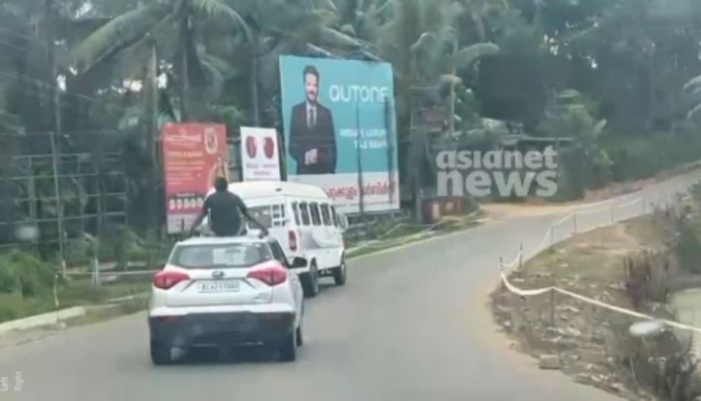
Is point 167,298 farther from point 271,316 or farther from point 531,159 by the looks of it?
point 531,159

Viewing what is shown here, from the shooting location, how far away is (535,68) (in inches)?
2758

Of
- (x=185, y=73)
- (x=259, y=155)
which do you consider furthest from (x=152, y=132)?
(x=259, y=155)

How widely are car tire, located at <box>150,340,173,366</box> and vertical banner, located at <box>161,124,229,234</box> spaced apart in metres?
17.3

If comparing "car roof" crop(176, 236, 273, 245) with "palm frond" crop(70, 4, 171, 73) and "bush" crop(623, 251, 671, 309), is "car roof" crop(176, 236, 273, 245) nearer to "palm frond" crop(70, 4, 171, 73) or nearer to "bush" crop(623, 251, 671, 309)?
"bush" crop(623, 251, 671, 309)

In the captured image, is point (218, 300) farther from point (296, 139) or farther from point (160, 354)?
point (296, 139)

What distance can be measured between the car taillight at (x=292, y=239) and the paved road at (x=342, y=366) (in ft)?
3.46

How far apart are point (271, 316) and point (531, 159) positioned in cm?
4461

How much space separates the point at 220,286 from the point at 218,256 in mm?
407

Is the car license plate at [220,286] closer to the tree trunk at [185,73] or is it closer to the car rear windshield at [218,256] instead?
the car rear windshield at [218,256]

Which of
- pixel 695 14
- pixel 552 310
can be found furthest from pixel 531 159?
pixel 552 310

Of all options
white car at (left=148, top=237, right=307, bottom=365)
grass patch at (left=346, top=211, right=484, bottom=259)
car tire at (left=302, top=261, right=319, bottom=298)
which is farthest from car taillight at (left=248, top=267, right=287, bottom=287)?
grass patch at (left=346, top=211, right=484, bottom=259)

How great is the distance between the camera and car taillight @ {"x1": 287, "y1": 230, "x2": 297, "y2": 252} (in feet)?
86.2

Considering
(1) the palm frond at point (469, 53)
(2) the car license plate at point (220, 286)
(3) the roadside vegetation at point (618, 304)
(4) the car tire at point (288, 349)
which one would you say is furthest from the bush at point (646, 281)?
(1) the palm frond at point (469, 53)

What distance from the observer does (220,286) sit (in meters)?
16.1
